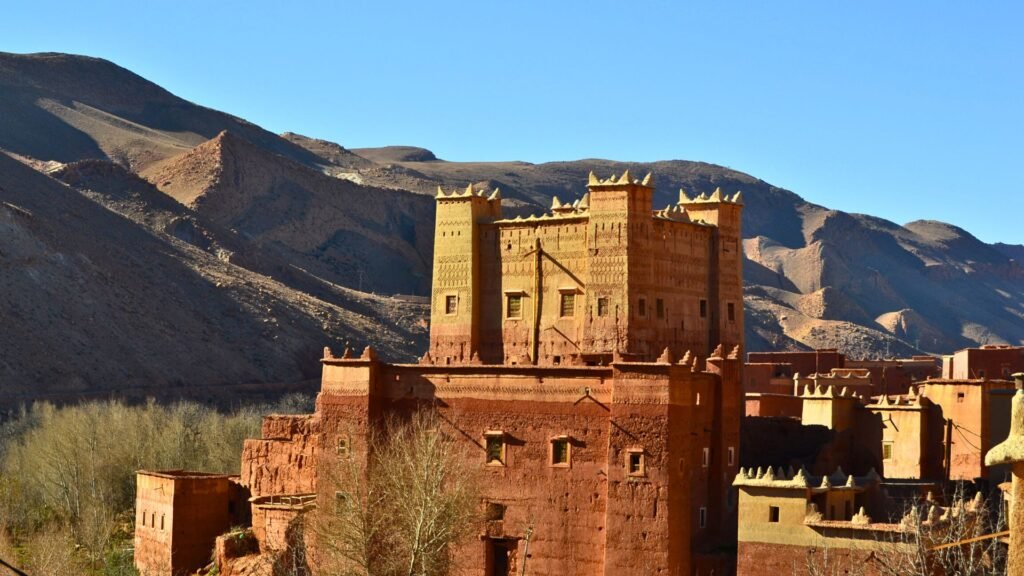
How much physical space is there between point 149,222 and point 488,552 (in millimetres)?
75037

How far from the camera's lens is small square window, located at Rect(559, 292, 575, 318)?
1720 inches

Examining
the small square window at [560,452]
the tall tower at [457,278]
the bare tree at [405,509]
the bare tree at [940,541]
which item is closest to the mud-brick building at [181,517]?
the bare tree at [405,509]

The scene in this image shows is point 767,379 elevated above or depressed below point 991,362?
Result: below

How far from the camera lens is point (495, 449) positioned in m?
40.4

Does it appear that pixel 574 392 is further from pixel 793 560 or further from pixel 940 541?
pixel 940 541

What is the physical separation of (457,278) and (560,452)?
7879 mm

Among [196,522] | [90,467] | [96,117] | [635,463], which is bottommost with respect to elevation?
[196,522]

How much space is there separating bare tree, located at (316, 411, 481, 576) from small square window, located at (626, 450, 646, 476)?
364cm

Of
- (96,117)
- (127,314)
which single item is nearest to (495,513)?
(127,314)

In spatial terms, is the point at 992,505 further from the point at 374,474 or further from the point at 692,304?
the point at 374,474

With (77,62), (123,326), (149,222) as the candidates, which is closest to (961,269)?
(77,62)

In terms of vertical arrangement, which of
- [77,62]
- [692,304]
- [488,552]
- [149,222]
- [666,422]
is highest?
[77,62]

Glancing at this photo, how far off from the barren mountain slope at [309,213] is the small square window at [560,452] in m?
83.4

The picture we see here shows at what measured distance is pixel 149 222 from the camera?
4358 inches
